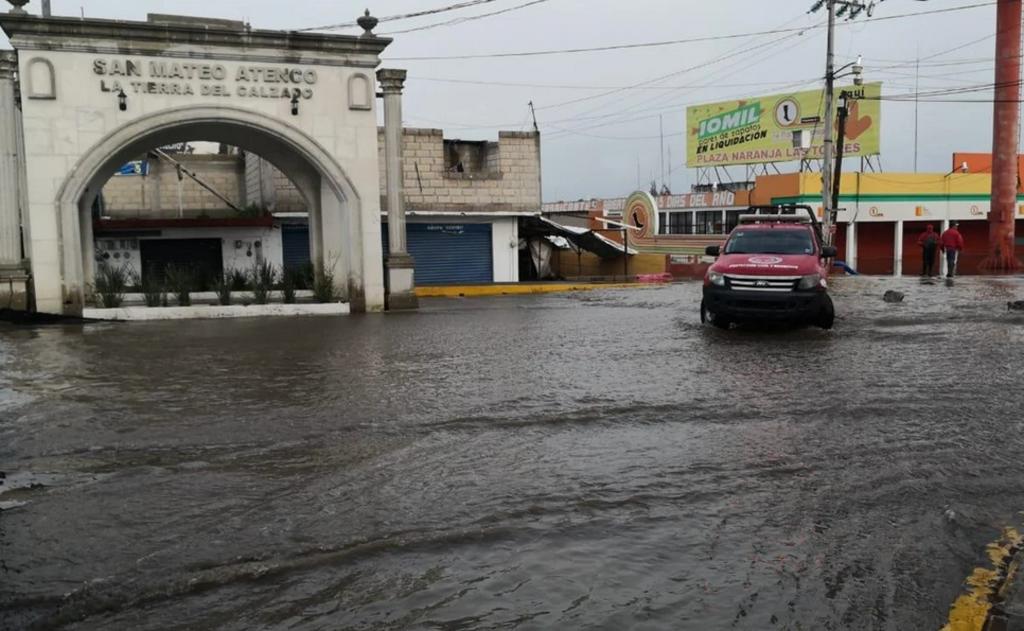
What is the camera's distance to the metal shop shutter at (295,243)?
28.7 meters

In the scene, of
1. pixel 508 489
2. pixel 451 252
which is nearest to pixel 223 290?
pixel 451 252

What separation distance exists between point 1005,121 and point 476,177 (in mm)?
23174

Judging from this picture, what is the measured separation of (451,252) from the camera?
30750 mm

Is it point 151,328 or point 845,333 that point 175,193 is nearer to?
point 151,328

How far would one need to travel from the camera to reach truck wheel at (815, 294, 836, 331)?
13820mm

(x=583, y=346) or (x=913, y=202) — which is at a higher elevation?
(x=913, y=202)

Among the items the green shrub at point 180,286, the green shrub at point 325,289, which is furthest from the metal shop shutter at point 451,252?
the green shrub at point 180,286

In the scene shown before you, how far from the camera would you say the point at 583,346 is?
42.6ft

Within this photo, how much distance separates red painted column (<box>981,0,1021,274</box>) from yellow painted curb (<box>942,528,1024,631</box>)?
3537 cm

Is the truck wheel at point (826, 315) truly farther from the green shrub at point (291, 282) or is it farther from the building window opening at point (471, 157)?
the building window opening at point (471, 157)

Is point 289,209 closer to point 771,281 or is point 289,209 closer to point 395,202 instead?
point 395,202


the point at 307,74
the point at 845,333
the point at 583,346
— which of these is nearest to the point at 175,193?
the point at 307,74

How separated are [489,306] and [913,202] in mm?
31974

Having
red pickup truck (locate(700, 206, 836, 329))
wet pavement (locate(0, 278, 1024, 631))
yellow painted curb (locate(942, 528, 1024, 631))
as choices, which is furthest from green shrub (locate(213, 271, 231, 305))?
yellow painted curb (locate(942, 528, 1024, 631))
